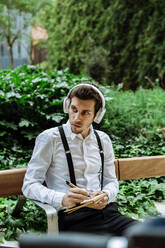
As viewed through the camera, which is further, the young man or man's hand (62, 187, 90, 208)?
the young man

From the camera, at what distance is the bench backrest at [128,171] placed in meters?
2.44

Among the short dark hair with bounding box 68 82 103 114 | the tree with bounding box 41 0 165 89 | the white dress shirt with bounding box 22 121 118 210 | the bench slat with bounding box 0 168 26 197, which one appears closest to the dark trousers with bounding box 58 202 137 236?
the white dress shirt with bounding box 22 121 118 210

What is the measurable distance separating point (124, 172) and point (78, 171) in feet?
2.91

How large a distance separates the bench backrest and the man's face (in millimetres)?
611

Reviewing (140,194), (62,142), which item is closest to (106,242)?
(62,142)

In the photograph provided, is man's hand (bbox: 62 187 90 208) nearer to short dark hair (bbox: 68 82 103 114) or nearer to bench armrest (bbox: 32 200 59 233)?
bench armrest (bbox: 32 200 59 233)

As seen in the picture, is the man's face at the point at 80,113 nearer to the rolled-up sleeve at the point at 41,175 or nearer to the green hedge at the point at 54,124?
the rolled-up sleeve at the point at 41,175

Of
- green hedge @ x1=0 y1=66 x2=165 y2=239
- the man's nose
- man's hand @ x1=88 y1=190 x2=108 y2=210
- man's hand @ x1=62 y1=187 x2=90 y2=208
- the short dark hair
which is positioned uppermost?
the short dark hair

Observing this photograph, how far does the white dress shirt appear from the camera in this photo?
204cm

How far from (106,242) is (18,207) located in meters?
2.24

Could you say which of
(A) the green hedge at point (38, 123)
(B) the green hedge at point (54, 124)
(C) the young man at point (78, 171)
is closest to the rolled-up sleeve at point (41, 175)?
(C) the young man at point (78, 171)

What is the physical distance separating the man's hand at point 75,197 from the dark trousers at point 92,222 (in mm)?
153

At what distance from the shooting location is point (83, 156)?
222cm

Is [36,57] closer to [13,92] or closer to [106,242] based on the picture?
[13,92]
